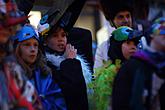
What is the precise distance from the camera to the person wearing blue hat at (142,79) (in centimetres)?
414

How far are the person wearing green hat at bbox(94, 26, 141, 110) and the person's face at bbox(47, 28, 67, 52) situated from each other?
0.41m

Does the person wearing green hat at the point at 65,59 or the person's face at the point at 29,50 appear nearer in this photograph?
the person's face at the point at 29,50

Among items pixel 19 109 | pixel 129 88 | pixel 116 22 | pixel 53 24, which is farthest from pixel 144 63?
pixel 116 22

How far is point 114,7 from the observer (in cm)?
637

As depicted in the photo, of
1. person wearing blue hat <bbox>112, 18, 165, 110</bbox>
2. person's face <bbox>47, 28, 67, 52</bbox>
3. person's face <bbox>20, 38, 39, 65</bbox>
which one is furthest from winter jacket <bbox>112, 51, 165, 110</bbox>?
person's face <bbox>47, 28, 67, 52</bbox>

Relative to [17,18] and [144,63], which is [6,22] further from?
[144,63]

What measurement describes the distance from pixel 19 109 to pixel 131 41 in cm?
155

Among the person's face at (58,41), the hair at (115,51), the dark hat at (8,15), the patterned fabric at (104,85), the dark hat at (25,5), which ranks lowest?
the patterned fabric at (104,85)

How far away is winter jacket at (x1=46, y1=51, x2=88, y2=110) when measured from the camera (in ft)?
16.9

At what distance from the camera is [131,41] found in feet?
17.6

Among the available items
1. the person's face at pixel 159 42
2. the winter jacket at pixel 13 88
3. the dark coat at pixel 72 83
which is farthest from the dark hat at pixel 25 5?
the person's face at pixel 159 42

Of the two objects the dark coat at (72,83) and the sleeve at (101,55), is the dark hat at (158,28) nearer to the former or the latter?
the dark coat at (72,83)

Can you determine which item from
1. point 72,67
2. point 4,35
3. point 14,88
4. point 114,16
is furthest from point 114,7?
point 14,88

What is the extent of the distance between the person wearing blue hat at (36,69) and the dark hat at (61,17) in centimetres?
43
